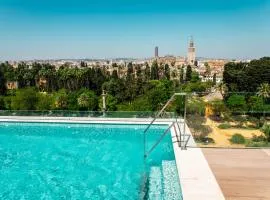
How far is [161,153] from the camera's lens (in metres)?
8.89

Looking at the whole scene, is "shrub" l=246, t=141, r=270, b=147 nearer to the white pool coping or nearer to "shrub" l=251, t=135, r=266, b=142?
"shrub" l=251, t=135, r=266, b=142

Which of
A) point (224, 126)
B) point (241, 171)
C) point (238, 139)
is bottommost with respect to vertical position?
point (241, 171)

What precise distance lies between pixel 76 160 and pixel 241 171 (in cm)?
526

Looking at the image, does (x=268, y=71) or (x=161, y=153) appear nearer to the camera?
(x=161, y=153)

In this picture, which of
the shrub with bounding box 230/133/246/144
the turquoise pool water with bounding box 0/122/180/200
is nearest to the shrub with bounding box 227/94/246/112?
the shrub with bounding box 230/133/246/144

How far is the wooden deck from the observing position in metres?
4.87

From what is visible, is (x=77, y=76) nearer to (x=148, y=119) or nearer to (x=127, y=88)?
(x=127, y=88)

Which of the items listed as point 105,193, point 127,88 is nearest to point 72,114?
point 105,193

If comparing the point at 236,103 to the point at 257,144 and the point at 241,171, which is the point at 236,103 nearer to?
the point at 257,144

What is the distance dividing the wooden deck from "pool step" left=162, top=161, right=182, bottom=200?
701 mm

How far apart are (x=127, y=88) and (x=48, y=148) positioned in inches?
1044

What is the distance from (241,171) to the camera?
19.0ft

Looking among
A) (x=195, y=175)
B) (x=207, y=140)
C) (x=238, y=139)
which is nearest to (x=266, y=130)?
(x=238, y=139)

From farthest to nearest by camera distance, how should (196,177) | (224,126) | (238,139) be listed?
1. (224,126)
2. (238,139)
3. (196,177)
